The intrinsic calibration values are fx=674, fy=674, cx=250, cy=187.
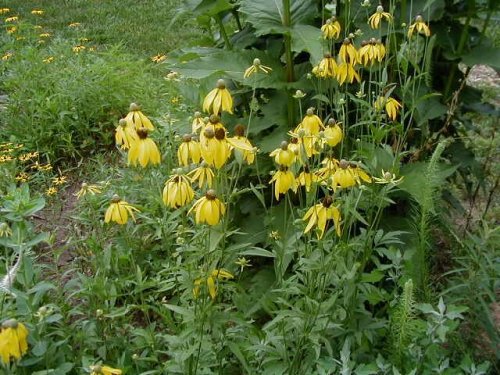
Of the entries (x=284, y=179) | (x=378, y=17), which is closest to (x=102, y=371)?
(x=284, y=179)

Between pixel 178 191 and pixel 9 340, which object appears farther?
pixel 178 191

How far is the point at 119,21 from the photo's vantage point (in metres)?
7.01

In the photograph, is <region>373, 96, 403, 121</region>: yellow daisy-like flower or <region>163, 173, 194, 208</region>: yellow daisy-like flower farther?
<region>373, 96, 403, 121</region>: yellow daisy-like flower

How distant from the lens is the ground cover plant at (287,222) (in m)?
1.82

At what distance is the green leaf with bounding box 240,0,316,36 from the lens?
95.3 inches

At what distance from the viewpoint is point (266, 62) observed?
2.49 meters

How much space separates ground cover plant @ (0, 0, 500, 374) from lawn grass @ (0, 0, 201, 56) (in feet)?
9.63

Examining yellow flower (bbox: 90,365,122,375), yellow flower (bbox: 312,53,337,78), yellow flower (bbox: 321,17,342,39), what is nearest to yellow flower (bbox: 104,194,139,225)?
yellow flower (bbox: 90,365,122,375)

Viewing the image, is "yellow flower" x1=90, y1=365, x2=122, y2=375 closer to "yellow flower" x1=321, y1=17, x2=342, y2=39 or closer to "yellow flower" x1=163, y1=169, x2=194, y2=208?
"yellow flower" x1=163, y1=169, x2=194, y2=208

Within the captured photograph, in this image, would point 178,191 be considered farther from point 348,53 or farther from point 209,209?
point 348,53

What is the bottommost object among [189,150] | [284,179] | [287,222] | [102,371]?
[287,222]

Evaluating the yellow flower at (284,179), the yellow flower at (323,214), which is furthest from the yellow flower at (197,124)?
the yellow flower at (323,214)

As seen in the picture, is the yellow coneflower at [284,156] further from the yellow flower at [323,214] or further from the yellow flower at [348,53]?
the yellow flower at [348,53]

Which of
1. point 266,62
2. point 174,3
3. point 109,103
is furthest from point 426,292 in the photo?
point 174,3
